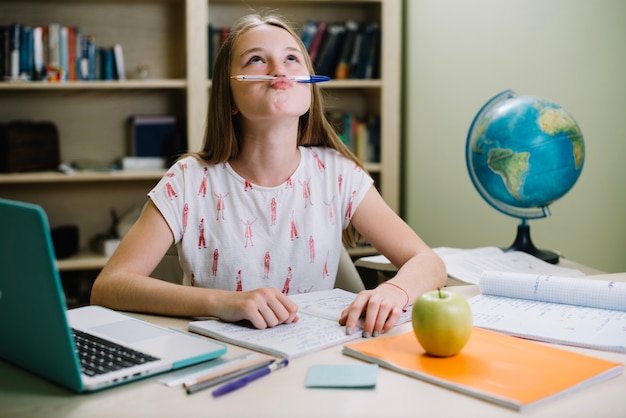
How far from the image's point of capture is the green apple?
3.23ft

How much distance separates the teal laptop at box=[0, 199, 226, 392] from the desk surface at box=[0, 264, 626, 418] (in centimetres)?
3

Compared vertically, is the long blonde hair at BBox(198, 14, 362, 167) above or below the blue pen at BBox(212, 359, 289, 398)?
above

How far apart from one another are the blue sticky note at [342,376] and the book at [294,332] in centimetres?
8

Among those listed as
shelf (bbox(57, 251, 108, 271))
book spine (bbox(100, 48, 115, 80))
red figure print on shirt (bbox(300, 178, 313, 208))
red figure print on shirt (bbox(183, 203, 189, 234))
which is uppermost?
book spine (bbox(100, 48, 115, 80))

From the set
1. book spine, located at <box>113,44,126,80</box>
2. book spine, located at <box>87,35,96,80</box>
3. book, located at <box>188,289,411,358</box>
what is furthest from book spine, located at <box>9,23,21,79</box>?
book, located at <box>188,289,411,358</box>

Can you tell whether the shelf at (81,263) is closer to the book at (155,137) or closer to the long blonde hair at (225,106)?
the book at (155,137)

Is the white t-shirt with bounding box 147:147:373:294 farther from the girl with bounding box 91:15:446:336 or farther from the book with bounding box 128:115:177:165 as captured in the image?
the book with bounding box 128:115:177:165

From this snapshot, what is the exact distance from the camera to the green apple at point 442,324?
0.98m

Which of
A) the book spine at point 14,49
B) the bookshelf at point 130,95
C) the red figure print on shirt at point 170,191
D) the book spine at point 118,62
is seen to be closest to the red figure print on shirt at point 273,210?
the red figure print on shirt at point 170,191

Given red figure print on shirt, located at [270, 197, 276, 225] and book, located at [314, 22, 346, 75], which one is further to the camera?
book, located at [314, 22, 346, 75]

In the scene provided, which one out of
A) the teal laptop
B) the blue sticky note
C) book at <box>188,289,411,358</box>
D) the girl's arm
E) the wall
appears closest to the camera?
the teal laptop

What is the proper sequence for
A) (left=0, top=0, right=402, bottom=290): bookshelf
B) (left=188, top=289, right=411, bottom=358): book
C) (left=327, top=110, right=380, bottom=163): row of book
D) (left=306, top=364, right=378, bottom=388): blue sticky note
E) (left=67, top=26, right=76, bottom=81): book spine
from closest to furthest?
(left=306, top=364, right=378, bottom=388): blue sticky note
(left=188, top=289, right=411, bottom=358): book
(left=67, top=26, right=76, bottom=81): book spine
(left=0, top=0, right=402, bottom=290): bookshelf
(left=327, top=110, right=380, bottom=163): row of book

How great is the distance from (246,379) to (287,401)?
7 cm

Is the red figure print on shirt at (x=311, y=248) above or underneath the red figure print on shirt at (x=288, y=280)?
above
